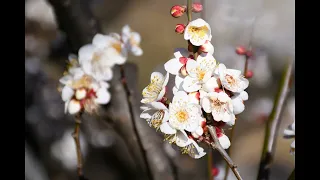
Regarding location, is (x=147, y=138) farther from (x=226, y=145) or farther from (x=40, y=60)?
(x=40, y=60)

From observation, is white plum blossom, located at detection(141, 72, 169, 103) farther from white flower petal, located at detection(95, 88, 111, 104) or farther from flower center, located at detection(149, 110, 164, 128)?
white flower petal, located at detection(95, 88, 111, 104)

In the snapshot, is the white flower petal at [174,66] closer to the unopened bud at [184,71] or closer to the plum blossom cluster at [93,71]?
the unopened bud at [184,71]

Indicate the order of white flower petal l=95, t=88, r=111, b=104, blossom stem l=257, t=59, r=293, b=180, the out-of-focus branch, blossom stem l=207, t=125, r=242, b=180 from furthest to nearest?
1. the out-of-focus branch
2. white flower petal l=95, t=88, r=111, b=104
3. blossom stem l=257, t=59, r=293, b=180
4. blossom stem l=207, t=125, r=242, b=180

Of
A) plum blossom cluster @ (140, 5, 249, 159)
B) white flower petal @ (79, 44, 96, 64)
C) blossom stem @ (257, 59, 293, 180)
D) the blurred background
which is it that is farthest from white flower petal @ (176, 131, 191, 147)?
the blurred background

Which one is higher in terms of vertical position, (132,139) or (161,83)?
(161,83)

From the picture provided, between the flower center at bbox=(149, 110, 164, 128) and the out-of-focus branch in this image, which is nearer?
the flower center at bbox=(149, 110, 164, 128)
